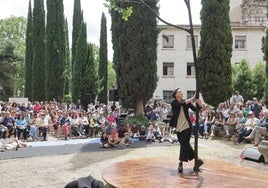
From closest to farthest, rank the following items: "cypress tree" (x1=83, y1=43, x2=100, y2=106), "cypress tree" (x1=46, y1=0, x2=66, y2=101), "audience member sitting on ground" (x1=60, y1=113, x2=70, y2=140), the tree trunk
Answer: "audience member sitting on ground" (x1=60, y1=113, x2=70, y2=140) < the tree trunk < "cypress tree" (x1=83, y1=43, x2=100, y2=106) < "cypress tree" (x1=46, y1=0, x2=66, y2=101)

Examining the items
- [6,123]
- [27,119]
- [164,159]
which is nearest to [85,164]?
[164,159]

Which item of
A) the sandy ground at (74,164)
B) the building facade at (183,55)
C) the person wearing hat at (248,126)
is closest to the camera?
the sandy ground at (74,164)

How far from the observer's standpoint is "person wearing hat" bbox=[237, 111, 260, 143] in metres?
14.1

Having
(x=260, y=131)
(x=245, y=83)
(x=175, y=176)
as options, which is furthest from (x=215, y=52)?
(x=175, y=176)

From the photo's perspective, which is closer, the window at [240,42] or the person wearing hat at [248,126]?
the person wearing hat at [248,126]

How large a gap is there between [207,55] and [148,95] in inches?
225

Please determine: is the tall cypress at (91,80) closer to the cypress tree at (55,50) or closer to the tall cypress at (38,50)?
the cypress tree at (55,50)

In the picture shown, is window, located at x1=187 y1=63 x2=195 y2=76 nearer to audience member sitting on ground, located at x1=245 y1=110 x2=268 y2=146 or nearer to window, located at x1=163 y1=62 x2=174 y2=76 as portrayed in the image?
window, located at x1=163 y1=62 x2=174 y2=76

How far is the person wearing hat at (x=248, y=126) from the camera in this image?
14148 millimetres

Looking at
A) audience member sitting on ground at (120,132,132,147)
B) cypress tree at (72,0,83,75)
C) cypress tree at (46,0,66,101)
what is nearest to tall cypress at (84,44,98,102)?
cypress tree at (46,0,66,101)

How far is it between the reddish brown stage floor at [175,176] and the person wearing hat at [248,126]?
21.1ft

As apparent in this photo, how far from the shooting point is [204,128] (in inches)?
658

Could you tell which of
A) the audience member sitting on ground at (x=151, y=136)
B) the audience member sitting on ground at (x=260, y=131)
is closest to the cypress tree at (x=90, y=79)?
the audience member sitting on ground at (x=151, y=136)

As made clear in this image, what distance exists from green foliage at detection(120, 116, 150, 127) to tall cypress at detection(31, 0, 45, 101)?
19.7 meters
